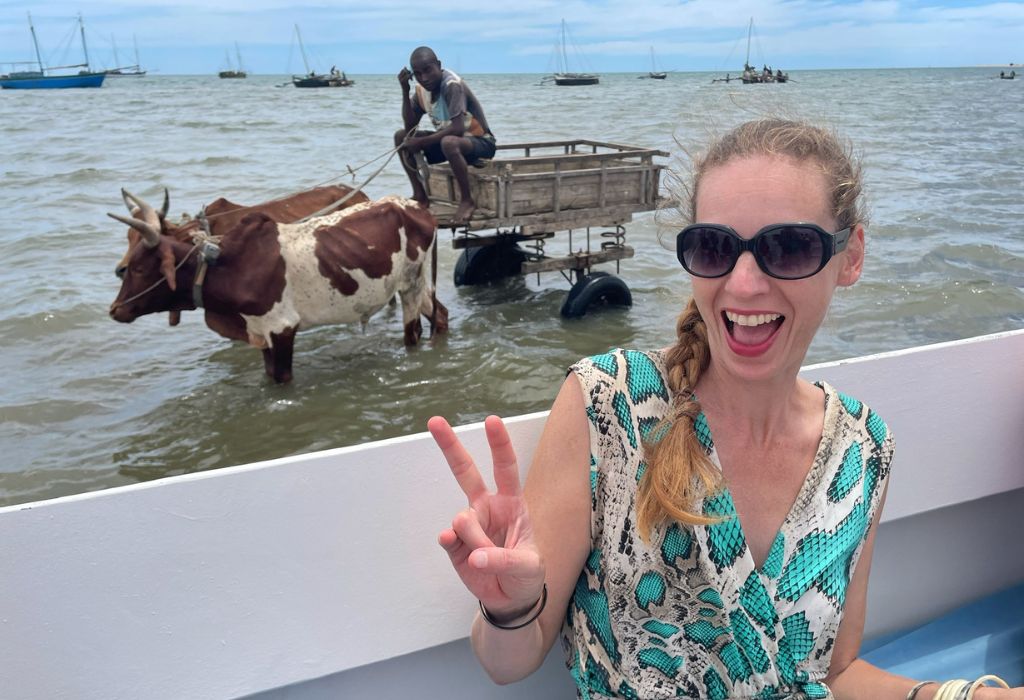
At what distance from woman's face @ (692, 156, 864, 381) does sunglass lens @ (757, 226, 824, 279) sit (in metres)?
0.02

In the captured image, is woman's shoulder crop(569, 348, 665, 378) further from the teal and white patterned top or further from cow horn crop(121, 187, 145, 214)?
cow horn crop(121, 187, 145, 214)

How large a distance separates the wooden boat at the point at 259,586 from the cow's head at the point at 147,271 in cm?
479

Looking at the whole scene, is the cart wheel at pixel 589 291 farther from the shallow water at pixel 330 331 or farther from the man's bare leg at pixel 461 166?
the man's bare leg at pixel 461 166

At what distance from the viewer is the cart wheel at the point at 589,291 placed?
9211 millimetres

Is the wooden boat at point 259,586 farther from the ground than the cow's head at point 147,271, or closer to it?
farther from the ground

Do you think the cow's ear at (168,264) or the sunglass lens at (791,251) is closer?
the sunglass lens at (791,251)

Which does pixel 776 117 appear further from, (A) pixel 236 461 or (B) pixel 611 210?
(B) pixel 611 210

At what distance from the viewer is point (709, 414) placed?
1670mm

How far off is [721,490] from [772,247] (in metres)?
0.46

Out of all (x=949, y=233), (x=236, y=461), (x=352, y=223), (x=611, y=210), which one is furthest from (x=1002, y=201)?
(x=236, y=461)

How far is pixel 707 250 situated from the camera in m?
1.50

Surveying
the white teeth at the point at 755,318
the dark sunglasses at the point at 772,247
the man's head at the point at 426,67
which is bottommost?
the white teeth at the point at 755,318

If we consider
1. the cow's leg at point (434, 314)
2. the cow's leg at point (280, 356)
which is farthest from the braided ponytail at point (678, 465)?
the cow's leg at point (434, 314)

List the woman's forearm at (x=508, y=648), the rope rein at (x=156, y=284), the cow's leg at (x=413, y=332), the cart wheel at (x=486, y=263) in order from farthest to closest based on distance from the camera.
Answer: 1. the cart wheel at (x=486, y=263)
2. the cow's leg at (x=413, y=332)
3. the rope rein at (x=156, y=284)
4. the woman's forearm at (x=508, y=648)
